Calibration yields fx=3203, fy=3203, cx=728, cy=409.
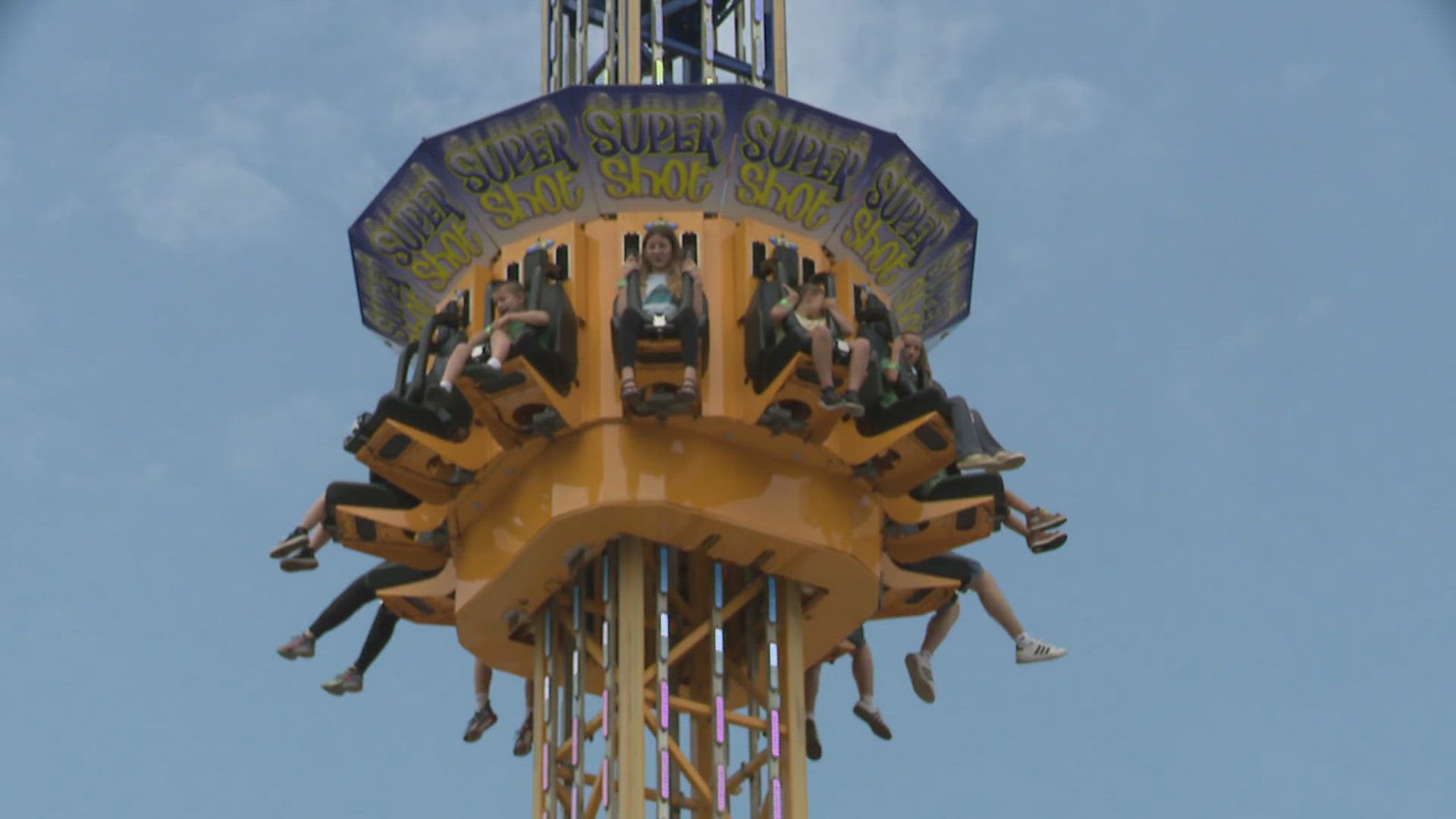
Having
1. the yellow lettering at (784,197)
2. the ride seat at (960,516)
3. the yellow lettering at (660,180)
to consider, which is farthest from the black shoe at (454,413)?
the ride seat at (960,516)

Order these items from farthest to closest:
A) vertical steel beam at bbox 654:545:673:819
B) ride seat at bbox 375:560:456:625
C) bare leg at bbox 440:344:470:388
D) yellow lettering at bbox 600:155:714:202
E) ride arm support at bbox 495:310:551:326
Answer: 1. ride seat at bbox 375:560:456:625
2. yellow lettering at bbox 600:155:714:202
3. vertical steel beam at bbox 654:545:673:819
4. ride arm support at bbox 495:310:551:326
5. bare leg at bbox 440:344:470:388

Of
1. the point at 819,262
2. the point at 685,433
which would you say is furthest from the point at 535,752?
the point at 819,262

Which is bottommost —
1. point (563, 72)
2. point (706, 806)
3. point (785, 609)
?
point (706, 806)

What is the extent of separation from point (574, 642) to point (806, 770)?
282 cm

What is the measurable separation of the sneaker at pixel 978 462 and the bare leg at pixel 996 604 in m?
3.20

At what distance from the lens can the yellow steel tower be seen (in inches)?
1248

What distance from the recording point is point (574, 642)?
33.3 metres

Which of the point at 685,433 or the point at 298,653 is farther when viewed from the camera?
the point at 298,653

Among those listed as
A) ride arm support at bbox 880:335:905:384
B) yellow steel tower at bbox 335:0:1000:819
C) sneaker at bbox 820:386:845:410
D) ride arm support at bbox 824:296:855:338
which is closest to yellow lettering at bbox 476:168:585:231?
yellow steel tower at bbox 335:0:1000:819

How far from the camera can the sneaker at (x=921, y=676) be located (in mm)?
34844

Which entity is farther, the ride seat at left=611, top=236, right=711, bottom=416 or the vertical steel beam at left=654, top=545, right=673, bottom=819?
the vertical steel beam at left=654, top=545, right=673, bottom=819

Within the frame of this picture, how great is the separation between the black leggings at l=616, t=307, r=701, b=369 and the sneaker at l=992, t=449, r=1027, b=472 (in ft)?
10.4

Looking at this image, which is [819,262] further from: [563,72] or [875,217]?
[563,72]

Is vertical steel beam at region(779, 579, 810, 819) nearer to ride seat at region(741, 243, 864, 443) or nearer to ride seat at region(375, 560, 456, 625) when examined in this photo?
ride seat at region(741, 243, 864, 443)
